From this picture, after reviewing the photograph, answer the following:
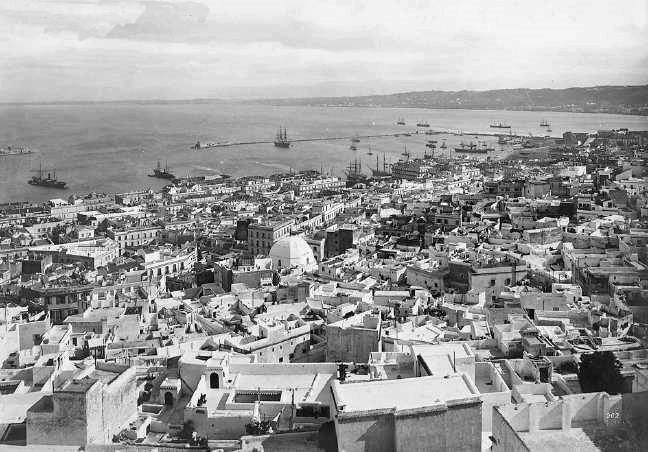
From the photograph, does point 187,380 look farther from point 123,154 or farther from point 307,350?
point 123,154

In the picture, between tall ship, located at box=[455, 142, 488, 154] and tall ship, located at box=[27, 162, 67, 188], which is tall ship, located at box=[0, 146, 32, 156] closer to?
tall ship, located at box=[27, 162, 67, 188]

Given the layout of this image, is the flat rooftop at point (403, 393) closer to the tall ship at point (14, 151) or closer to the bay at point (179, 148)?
the bay at point (179, 148)

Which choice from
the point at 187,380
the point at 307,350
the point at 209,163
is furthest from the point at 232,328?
the point at 209,163

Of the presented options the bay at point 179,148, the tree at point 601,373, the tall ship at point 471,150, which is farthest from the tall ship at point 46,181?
the tree at point 601,373

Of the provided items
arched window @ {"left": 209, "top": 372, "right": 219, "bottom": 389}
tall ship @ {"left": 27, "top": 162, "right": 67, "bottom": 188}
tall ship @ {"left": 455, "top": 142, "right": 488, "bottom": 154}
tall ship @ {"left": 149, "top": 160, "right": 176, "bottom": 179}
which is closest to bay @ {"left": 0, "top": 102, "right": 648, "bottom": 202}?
tall ship @ {"left": 27, "top": 162, "right": 67, "bottom": 188}

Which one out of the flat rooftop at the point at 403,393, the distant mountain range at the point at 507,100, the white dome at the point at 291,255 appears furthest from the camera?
the distant mountain range at the point at 507,100

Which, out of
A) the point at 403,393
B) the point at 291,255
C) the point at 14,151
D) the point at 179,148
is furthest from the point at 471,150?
the point at 403,393

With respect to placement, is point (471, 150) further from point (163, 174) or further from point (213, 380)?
point (213, 380)
